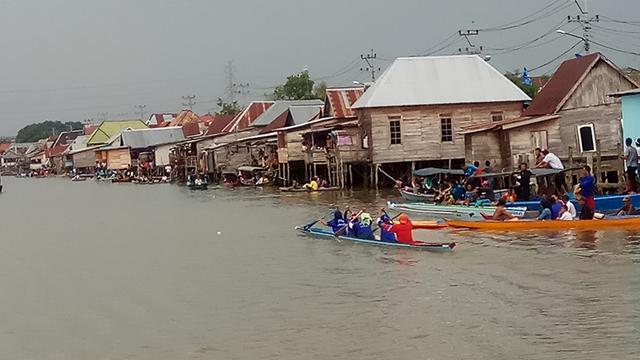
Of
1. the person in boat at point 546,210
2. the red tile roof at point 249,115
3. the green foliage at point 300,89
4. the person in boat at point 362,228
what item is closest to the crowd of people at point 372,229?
the person in boat at point 362,228

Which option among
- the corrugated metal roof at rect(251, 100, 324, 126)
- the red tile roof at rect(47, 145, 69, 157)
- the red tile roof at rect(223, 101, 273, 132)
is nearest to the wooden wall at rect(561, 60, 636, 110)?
the corrugated metal roof at rect(251, 100, 324, 126)

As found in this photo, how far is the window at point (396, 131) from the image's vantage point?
1555 inches

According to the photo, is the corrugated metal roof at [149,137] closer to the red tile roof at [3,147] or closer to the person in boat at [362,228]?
the person in boat at [362,228]

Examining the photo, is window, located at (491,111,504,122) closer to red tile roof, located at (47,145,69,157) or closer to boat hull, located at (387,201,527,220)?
boat hull, located at (387,201,527,220)

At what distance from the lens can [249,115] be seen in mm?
65812

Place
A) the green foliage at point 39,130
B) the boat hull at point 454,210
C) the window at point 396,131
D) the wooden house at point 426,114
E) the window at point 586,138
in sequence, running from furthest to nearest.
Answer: the green foliage at point 39,130 < the window at point 396,131 < the wooden house at point 426,114 < the window at point 586,138 < the boat hull at point 454,210

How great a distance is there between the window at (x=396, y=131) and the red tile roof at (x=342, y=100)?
21.3ft

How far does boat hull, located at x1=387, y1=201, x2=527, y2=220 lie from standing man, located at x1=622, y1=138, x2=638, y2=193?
Result: 352 cm

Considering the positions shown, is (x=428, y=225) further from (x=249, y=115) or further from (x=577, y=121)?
(x=249, y=115)

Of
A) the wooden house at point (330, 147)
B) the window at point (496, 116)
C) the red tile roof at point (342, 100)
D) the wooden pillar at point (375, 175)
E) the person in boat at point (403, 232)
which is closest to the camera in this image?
the person in boat at point (403, 232)

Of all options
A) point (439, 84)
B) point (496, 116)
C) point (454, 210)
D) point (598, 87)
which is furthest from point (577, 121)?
point (439, 84)

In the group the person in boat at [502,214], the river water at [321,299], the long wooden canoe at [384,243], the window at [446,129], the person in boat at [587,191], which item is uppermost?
the window at [446,129]

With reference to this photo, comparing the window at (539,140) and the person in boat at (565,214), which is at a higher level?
the window at (539,140)

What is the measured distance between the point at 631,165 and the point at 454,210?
504 cm
